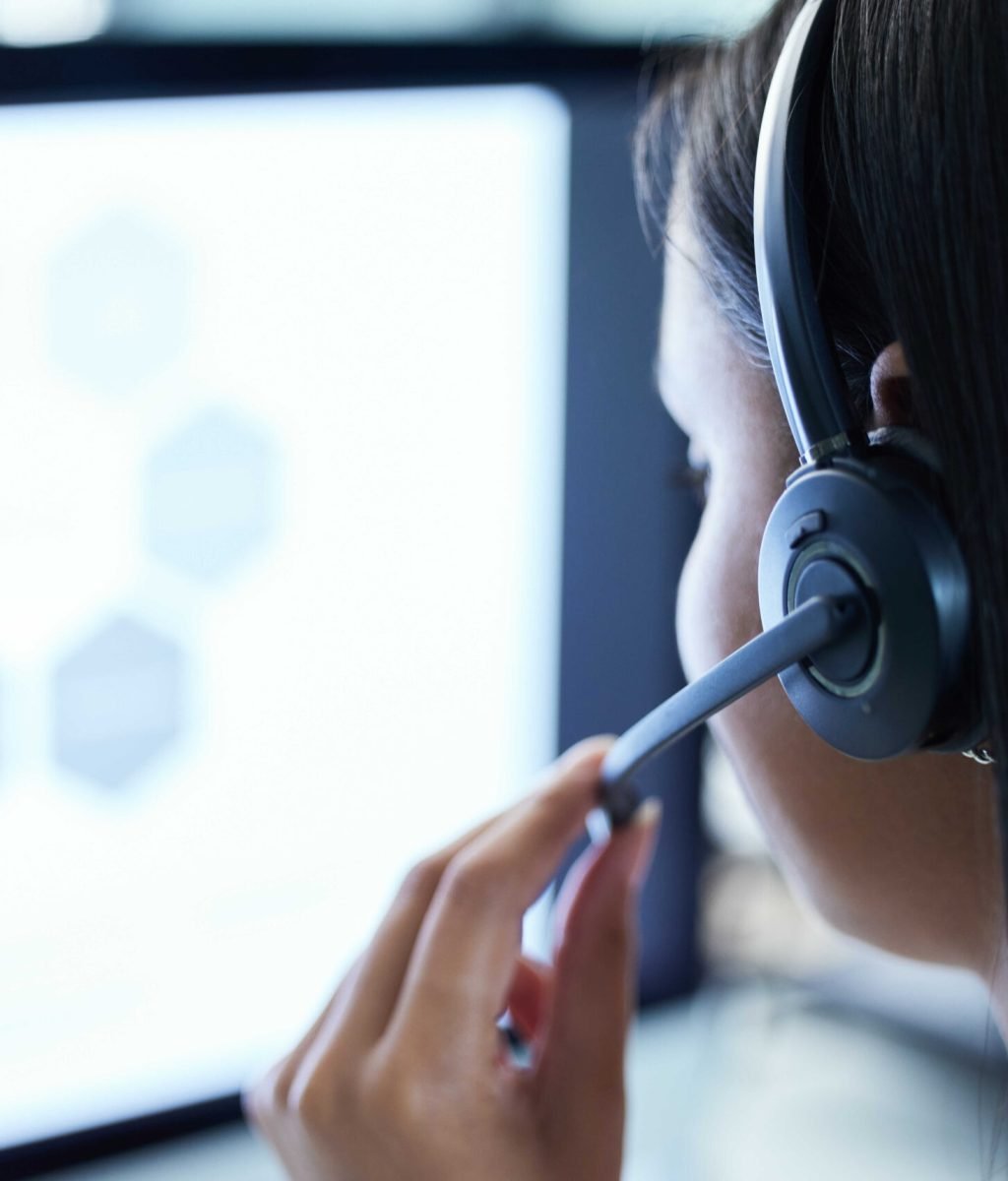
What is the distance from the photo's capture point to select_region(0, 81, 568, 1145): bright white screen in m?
0.62

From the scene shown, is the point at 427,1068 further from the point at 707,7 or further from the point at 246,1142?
the point at 707,7

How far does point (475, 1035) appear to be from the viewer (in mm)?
570

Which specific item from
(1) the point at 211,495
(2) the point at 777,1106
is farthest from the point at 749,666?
(2) the point at 777,1106

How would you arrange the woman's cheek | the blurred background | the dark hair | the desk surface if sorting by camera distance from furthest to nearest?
the desk surface, the blurred background, the woman's cheek, the dark hair

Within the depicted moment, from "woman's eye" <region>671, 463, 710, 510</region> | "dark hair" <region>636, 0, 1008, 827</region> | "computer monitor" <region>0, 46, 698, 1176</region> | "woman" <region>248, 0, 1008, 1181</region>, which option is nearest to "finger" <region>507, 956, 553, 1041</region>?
"woman" <region>248, 0, 1008, 1181</region>

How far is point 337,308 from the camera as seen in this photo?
68 cm

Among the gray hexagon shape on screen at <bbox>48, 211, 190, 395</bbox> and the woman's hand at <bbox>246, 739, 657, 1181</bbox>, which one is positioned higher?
the gray hexagon shape on screen at <bbox>48, 211, 190, 395</bbox>

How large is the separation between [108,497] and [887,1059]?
0.61 metres

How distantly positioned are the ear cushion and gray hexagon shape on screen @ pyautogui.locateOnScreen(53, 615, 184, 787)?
1.23 ft

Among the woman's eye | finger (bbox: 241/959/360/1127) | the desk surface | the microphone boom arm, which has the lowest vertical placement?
the desk surface

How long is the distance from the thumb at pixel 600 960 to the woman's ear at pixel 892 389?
30 centimetres

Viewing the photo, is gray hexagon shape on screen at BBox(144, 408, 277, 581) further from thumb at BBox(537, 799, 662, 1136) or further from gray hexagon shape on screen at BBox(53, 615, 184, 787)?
thumb at BBox(537, 799, 662, 1136)

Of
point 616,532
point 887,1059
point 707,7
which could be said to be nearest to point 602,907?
point 616,532

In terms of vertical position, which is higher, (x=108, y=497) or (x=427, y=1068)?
(x=108, y=497)
